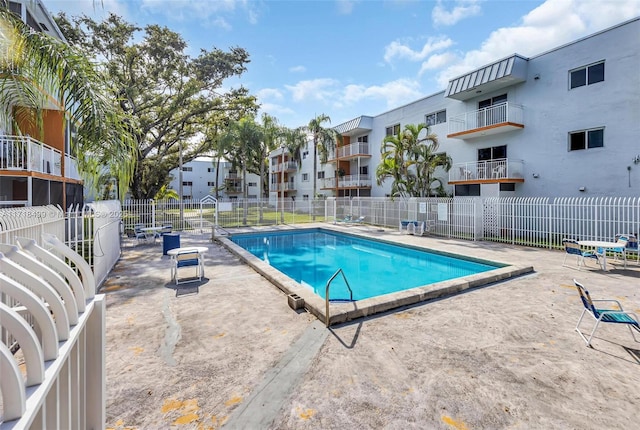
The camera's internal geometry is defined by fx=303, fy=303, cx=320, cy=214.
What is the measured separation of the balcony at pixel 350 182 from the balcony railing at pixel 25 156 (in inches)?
872

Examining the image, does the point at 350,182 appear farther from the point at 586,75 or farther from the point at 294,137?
the point at 586,75

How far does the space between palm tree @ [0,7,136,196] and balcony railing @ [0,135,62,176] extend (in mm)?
3759

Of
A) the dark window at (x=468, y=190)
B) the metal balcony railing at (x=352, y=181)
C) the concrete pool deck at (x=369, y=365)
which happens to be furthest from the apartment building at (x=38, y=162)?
the dark window at (x=468, y=190)


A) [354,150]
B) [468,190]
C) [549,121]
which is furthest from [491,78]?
[354,150]

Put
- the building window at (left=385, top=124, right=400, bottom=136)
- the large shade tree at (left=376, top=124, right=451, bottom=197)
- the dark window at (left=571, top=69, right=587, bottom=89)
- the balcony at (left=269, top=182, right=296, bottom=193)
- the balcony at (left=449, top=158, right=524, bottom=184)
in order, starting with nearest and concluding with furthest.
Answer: the dark window at (left=571, top=69, right=587, bottom=89) → the balcony at (left=449, top=158, right=524, bottom=184) → the large shade tree at (left=376, top=124, right=451, bottom=197) → the building window at (left=385, top=124, right=400, bottom=136) → the balcony at (left=269, top=182, right=296, bottom=193)

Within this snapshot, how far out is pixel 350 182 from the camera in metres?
30.0

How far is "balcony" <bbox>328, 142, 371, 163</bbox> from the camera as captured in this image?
96.3 ft

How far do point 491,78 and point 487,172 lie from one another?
541 cm

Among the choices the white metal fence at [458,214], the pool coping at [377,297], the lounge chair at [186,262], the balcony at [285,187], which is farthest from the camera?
the balcony at [285,187]

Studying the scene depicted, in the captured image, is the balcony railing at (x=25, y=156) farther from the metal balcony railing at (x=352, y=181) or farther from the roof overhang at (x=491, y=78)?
the metal balcony railing at (x=352, y=181)

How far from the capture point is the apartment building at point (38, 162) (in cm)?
1017

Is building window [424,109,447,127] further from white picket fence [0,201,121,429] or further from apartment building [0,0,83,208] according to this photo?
white picket fence [0,201,121,429]

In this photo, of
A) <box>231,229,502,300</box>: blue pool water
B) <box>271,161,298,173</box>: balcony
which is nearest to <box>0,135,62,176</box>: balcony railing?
<box>231,229,502,300</box>: blue pool water

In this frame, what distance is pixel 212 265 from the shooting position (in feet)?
31.8
